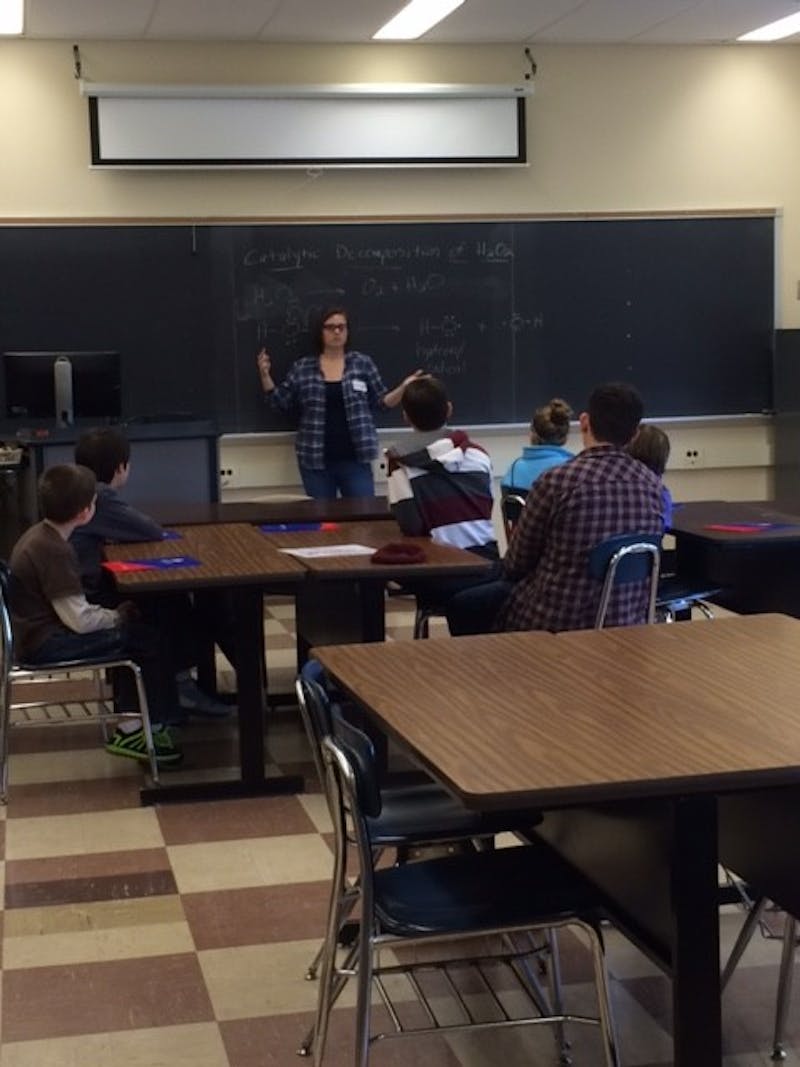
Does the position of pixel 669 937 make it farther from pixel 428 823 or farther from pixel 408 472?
pixel 408 472

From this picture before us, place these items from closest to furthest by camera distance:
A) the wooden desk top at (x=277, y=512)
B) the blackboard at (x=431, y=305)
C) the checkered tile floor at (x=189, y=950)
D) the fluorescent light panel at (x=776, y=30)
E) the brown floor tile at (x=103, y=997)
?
the checkered tile floor at (x=189, y=950)
the brown floor tile at (x=103, y=997)
the wooden desk top at (x=277, y=512)
the blackboard at (x=431, y=305)
the fluorescent light panel at (x=776, y=30)

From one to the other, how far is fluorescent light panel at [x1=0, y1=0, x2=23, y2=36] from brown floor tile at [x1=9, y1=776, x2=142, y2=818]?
13.0ft

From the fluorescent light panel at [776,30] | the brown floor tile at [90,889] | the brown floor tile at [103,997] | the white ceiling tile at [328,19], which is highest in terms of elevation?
the fluorescent light panel at [776,30]

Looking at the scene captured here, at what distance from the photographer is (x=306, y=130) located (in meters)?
8.33

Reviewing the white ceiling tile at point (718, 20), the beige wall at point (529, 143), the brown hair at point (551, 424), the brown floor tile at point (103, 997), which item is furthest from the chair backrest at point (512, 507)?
the white ceiling tile at point (718, 20)

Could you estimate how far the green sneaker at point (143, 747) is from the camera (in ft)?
17.3

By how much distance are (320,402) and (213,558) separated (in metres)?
3.32

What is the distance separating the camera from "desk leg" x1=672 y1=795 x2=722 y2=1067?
2.42 m

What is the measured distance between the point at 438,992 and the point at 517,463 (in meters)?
3.16

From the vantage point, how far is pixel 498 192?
873 centimetres

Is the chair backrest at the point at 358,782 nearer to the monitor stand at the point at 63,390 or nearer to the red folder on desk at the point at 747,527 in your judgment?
the red folder on desk at the point at 747,527

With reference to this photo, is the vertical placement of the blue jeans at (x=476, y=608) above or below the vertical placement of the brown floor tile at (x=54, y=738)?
above

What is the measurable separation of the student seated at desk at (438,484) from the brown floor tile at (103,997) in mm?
2131

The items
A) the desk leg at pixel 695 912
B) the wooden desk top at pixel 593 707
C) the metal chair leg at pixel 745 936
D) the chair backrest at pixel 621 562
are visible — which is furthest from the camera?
the chair backrest at pixel 621 562
